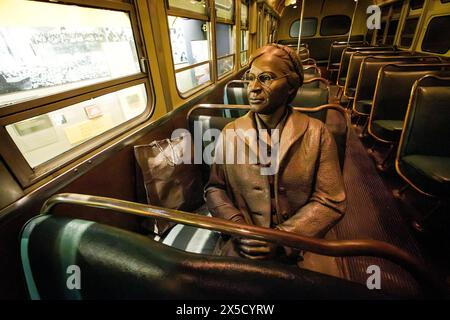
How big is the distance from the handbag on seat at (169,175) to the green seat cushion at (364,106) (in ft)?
10.3

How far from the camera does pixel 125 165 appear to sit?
1456mm

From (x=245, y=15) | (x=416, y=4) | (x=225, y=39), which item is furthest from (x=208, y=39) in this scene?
(x=416, y=4)

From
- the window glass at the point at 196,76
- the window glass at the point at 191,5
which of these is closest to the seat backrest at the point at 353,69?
the window glass at the point at 196,76

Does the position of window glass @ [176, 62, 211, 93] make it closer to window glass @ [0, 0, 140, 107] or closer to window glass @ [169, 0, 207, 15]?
window glass @ [169, 0, 207, 15]

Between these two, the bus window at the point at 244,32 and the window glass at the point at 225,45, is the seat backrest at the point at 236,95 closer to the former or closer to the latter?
the window glass at the point at 225,45

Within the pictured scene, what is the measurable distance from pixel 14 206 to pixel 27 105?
1.48ft

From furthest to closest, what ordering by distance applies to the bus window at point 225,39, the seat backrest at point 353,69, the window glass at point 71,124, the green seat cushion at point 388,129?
1. the seat backrest at point 353,69
2. the bus window at point 225,39
3. the green seat cushion at point 388,129
4. the window glass at point 71,124

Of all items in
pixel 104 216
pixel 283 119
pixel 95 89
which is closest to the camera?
pixel 283 119

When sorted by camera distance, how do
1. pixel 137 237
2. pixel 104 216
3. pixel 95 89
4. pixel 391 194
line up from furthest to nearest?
pixel 391 194 → pixel 104 216 → pixel 95 89 → pixel 137 237

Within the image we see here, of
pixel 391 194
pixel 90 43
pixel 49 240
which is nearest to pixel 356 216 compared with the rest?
pixel 391 194

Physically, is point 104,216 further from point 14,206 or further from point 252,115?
point 252,115

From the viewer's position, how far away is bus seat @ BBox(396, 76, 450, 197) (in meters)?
1.62

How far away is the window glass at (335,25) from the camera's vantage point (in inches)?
430

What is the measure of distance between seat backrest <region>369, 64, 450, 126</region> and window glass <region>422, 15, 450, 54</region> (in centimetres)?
295
